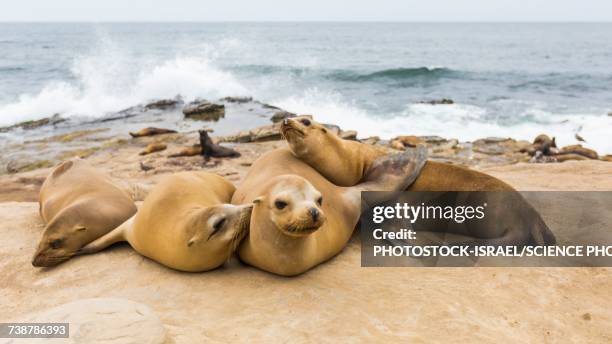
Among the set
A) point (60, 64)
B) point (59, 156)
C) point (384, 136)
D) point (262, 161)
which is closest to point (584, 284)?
point (262, 161)

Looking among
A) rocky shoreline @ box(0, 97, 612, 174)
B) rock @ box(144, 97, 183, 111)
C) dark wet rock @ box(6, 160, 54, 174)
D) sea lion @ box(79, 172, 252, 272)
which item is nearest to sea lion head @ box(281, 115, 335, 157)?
sea lion @ box(79, 172, 252, 272)

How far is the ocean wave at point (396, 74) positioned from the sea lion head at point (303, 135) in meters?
26.8

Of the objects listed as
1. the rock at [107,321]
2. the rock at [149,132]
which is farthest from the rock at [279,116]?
the rock at [107,321]

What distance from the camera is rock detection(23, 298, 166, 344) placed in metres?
2.34

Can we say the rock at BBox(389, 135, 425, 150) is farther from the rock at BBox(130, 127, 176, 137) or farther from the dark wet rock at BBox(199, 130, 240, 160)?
the rock at BBox(130, 127, 176, 137)

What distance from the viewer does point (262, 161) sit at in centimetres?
455

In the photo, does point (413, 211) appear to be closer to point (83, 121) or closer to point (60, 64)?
point (83, 121)

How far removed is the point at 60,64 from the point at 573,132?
108 ft

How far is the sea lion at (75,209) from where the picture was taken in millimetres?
4129

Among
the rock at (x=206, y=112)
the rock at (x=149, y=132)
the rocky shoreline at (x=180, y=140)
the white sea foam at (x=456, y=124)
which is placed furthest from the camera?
the rock at (x=206, y=112)

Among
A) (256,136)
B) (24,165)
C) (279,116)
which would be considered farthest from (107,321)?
(279,116)

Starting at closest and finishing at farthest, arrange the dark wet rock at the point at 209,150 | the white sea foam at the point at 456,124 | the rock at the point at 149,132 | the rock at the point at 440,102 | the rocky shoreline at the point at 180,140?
the dark wet rock at the point at 209,150 < the rocky shoreline at the point at 180,140 < the rock at the point at 149,132 < the white sea foam at the point at 456,124 < the rock at the point at 440,102

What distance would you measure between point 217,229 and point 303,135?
1.40 m

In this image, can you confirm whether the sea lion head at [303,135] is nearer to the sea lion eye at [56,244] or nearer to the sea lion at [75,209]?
the sea lion at [75,209]
